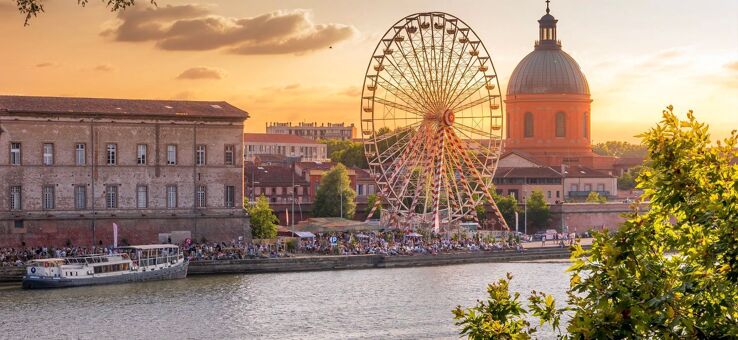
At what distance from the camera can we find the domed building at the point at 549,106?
128000 millimetres

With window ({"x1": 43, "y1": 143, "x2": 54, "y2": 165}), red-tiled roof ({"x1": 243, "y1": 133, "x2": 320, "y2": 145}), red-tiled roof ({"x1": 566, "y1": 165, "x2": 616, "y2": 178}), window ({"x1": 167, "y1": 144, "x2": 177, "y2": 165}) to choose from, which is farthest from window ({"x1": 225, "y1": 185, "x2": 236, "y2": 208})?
red-tiled roof ({"x1": 243, "y1": 133, "x2": 320, "y2": 145})

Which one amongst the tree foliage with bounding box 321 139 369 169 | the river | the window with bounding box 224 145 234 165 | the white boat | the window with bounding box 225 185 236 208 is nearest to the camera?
the river

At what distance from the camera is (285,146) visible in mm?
170125

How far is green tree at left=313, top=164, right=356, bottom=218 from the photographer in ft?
312

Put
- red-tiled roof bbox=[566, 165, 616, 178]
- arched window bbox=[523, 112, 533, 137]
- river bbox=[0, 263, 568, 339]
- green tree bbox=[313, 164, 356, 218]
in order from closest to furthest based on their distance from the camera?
1. river bbox=[0, 263, 568, 339]
2. green tree bbox=[313, 164, 356, 218]
3. red-tiled roof bbox=[566, 165, 616, 178]
4. arched window bbox=[523, 112, 533, 137]

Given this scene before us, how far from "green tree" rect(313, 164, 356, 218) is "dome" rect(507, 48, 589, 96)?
3685 centimetres

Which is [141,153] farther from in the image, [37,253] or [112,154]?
[37,253]

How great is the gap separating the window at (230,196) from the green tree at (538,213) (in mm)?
33035

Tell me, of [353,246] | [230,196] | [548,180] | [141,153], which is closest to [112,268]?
[141,153]

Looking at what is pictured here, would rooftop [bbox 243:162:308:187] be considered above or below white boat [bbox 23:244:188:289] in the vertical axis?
above

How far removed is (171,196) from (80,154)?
17.7 feet

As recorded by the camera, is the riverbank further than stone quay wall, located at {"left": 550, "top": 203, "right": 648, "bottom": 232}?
No

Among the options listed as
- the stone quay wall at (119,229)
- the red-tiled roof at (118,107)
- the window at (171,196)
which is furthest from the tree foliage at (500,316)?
the window at (171,196)

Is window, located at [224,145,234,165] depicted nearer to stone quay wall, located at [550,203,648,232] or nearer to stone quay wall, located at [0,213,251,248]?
stone quay wall, located at [0,213,251,248]
